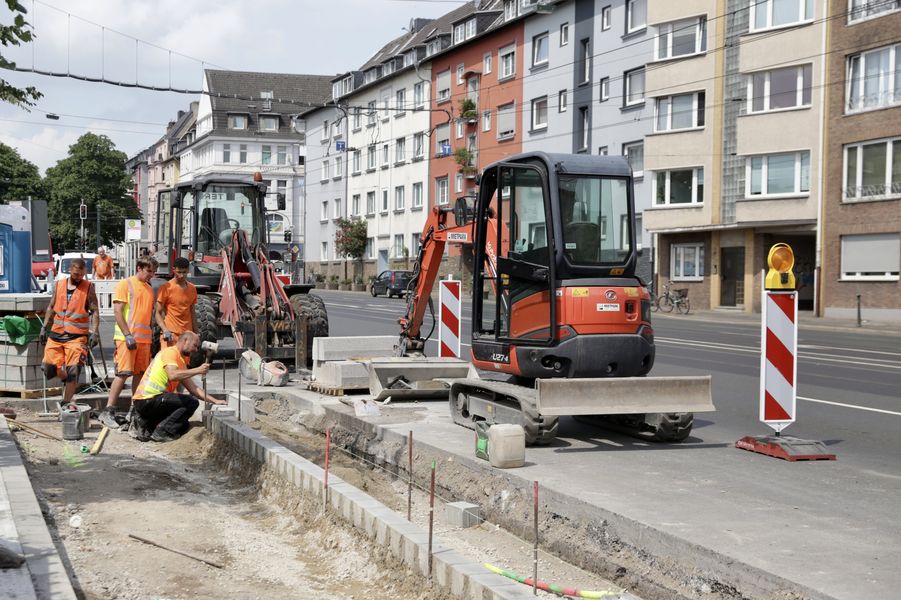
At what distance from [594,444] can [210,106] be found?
91621 mm

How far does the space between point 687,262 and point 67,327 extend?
32030 mm

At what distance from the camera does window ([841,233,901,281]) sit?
31.4m

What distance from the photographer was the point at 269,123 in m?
96.6

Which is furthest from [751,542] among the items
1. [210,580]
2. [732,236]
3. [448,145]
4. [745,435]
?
[448,145]

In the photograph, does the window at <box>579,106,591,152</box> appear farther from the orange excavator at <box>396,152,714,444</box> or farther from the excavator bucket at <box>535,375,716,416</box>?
the excavator bucket at <box>535,375,716,416</box>

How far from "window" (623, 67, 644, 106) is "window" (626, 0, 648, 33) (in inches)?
69.9

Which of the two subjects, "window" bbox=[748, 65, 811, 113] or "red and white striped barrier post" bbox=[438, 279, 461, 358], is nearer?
"red and white striped barrier post" bbox=[438, 279, 461, 358]

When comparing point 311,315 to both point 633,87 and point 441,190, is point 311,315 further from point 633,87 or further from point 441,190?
point 441,190

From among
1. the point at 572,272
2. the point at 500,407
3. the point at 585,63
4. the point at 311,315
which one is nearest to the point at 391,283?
the point at 585,63

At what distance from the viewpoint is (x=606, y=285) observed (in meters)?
9.33

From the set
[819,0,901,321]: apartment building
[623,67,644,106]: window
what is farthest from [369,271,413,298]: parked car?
[819,0,901,321]: apartment building

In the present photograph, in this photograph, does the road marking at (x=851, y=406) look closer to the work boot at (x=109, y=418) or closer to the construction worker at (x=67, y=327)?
the work boot at (x=109, y=418)

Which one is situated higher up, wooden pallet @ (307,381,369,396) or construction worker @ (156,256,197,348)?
construction worker @ (156,256,197,348)

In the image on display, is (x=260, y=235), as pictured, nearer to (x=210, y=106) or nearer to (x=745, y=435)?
(x=745, y=435)
